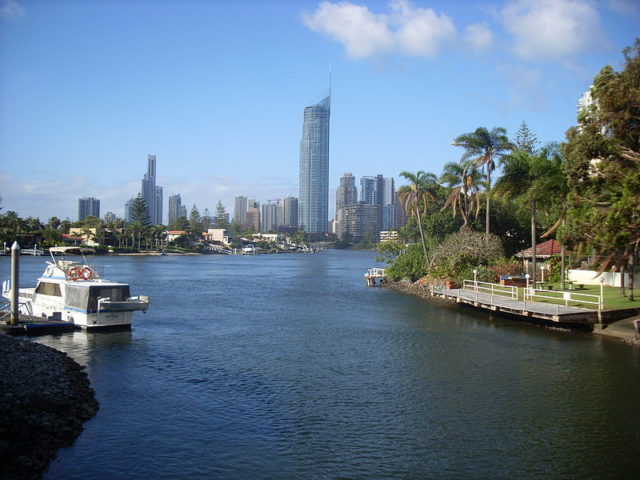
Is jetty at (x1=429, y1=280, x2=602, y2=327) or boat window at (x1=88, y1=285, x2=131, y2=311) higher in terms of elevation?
boat window at (x1=88, y1=285, x2=131, y2=311)

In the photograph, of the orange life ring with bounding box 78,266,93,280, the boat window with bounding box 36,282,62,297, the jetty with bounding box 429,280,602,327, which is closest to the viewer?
the jetty with bounding box 429,280,602,327

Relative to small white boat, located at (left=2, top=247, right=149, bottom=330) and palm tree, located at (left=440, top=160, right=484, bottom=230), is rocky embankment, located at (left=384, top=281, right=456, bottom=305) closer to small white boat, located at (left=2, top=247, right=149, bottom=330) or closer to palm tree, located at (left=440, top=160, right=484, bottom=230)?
palm tree, located at (left=440, top=160, right=484, bottom=230)

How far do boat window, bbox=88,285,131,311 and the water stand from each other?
182cm

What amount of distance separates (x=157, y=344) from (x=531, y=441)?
63.4 ft

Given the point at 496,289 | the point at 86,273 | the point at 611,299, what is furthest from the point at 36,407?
the point at 496,289

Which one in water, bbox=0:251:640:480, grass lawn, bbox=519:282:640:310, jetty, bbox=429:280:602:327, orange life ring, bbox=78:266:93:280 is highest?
orange life ring, bbox=78:266:93:280

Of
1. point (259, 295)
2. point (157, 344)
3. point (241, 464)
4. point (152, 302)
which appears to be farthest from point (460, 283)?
point (241, 464)

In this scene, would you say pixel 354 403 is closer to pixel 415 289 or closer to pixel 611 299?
pixel 611 299

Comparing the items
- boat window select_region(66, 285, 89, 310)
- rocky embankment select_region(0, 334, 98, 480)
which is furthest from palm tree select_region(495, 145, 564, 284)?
rocky embankment select_region(0, 334, 98, 480)

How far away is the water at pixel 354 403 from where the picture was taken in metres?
14.7

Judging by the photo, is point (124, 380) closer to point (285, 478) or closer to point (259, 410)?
point (259, 410)

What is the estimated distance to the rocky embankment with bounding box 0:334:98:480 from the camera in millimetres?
13609

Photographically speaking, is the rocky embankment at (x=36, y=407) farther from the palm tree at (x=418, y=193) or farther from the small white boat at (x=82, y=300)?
the palm tree at (x=418, y=193)

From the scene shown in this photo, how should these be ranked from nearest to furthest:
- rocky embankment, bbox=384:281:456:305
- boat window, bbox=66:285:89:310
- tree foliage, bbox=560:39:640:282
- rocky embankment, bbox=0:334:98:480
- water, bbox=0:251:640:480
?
Answer: rocky embankment, bbox=0:334:98:480 < water, bbox=0:251:640:480 < tree foliage, bbox=560:39:640:282 < boat window, bbox=66:285:89:310 < rocky embankment, bbox=384:281:456:305
